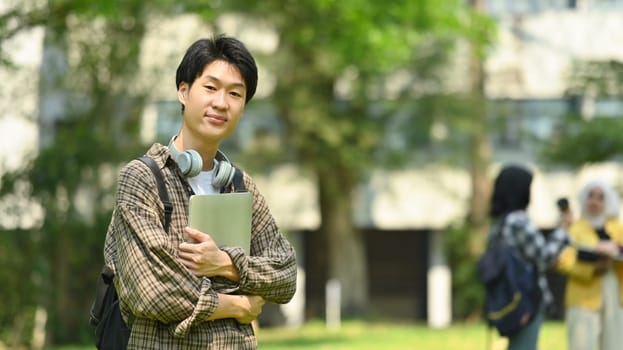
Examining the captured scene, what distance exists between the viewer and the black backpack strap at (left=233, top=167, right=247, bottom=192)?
5168 millimetres

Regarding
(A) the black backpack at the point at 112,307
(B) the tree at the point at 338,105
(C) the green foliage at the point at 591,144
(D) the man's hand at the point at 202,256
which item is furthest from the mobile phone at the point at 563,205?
(B) the tree at the point at 338,105

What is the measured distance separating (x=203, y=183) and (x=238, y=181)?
18 centimetres

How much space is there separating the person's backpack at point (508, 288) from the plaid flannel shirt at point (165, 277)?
15.2 ft

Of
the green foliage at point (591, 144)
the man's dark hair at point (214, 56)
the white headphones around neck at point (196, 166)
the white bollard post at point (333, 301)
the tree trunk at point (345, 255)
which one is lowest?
the white bollard post at point (333, 301)

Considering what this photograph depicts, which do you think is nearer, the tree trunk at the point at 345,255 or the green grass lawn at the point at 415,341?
the green grass lawn at the point at 415,341

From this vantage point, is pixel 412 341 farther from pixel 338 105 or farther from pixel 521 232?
pixel 521 232

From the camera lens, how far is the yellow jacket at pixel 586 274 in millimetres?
10930

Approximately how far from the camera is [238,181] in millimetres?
5199

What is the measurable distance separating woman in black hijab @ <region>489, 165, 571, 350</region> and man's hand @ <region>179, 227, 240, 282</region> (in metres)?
4.98

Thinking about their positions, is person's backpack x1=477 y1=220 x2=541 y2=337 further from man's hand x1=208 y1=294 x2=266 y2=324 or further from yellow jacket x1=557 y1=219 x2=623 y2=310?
man's hand x1=208 y1=294 x2=266 y2=324

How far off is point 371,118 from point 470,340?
38.3 feet

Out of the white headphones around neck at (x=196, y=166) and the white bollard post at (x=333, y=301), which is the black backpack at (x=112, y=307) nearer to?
the white headphones around neck at (x=196, y=166)

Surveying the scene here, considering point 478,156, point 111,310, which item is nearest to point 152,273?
point 111,310

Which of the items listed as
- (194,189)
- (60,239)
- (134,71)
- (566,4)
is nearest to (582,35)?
(566,4)
